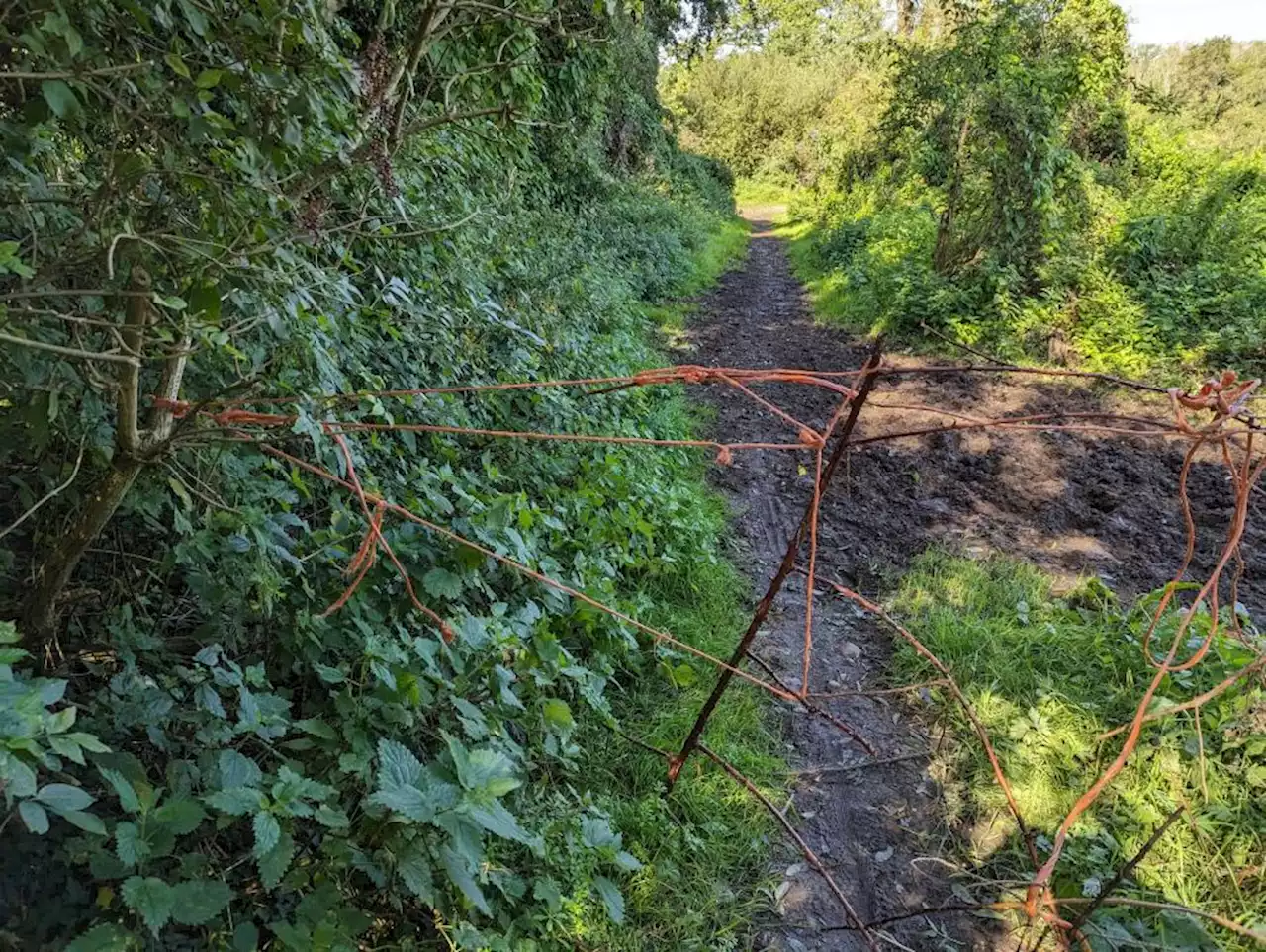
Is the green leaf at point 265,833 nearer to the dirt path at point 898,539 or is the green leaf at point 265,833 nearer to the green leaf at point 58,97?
the green leaf at point 58,97

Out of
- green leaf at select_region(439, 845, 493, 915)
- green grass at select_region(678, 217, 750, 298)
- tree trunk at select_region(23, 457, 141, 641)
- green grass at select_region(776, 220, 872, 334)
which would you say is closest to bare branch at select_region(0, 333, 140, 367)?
tree trunk at select_region(23, 457, 141, 641)

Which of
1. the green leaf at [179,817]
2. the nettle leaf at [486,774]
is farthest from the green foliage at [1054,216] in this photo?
the green leaf at [179,817]

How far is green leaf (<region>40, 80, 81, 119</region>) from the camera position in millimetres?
1213

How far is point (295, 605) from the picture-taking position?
2037 millimetres

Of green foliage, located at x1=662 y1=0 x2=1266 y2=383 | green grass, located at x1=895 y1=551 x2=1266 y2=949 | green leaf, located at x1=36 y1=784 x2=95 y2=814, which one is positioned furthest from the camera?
green foliage, located at x1=662 y1=0 x2=1266 y2=383

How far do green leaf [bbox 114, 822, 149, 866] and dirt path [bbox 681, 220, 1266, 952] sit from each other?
1.79m

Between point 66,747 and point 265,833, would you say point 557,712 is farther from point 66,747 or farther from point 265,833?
point 66,747

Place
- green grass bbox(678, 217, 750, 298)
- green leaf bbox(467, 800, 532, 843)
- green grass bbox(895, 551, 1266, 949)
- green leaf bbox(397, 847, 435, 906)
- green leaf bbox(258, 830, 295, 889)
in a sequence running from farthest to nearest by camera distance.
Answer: green grass bbox(678, 217, 750, 298) < green grass bbox(895, 551, 1266, 949) < green leaf bbox(397, 847, 435, 906) < green leaf bbox(467, 800, 532, 843) < green leaf bbox(258, 830, 295, 889)

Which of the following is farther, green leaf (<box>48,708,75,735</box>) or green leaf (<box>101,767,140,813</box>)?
green leaf (<box>101,767,140,813</box>)

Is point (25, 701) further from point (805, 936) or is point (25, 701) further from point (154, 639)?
point (805, 936)

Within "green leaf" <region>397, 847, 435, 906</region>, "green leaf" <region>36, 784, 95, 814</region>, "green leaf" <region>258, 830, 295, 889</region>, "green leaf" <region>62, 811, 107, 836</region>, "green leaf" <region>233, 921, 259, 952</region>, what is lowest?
"green leaf" <region>397, 847, 435, 906</region>

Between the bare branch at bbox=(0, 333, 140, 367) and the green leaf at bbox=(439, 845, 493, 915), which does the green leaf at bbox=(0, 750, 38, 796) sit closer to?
the bare branch at bbox=(0, 333, 140, 367)

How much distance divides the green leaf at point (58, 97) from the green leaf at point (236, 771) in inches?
50.0

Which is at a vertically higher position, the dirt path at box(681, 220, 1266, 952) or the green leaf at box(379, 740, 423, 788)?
the green leaf at box(379, 740, 423, 788)
